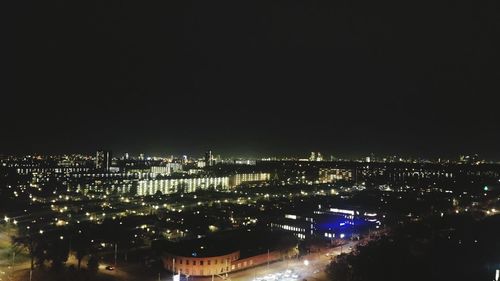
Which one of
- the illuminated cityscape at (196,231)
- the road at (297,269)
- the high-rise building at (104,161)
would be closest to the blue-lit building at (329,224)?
the illuminated cityscape at (196,231)

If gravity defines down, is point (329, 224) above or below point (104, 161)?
below

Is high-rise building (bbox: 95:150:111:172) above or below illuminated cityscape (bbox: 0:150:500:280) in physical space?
above

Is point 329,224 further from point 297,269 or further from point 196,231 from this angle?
point 297,269

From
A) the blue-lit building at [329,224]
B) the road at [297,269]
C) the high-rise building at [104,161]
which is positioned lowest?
the road at [297,269]

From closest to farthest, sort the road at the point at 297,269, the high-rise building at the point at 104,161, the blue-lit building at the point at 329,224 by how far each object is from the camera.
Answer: the road at the point at 297,269
the blue-lit building at the point at 329,224
the high-rise building at the point at 104,161

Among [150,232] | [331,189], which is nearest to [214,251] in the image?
[150,232]

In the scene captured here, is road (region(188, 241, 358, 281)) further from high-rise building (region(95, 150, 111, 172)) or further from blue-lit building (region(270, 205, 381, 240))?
high-rise building (region(95, 150, 111, 172))

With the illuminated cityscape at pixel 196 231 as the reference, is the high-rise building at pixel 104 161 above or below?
above

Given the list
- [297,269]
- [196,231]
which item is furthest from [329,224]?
[297,269]

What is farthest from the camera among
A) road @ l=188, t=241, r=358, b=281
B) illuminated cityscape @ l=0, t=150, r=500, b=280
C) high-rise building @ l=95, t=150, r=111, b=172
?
high-rise building @ l=95, t=150, r=111, b=172

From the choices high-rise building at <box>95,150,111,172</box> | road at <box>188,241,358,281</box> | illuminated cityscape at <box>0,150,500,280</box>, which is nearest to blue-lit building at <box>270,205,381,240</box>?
illuminated cityscape at <box>0,150,500,280</box>

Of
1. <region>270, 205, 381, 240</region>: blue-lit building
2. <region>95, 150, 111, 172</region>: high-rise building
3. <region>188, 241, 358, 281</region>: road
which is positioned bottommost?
<region>188, 241, 358, 281</region>: road

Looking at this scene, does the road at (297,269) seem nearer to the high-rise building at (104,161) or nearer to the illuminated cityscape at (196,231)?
the illuminated cityscape at (196,231)
